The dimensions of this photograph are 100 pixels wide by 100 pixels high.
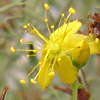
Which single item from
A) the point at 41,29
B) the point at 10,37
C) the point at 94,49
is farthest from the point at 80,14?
the point at 94,49

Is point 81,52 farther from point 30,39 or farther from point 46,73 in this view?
point 30,39

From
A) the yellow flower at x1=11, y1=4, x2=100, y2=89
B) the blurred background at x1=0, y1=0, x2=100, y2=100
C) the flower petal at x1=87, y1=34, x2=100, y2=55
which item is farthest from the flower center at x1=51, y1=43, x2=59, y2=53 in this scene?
the blurred background at x1=0, y1=0, x2=100, y2=100

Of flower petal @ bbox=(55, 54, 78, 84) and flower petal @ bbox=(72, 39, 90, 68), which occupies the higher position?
flower petal @ bbox=(72, 39, 90, 68)

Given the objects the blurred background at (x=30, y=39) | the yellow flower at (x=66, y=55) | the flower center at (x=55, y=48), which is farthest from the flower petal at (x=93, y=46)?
the blurred background at (x=30, y=39)

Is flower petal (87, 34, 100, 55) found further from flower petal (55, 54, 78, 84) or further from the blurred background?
the blurred background

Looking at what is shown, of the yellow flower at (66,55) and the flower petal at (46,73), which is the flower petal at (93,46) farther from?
the flower petal at (46,73)

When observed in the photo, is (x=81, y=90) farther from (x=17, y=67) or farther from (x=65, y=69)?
(x=17, y=67)

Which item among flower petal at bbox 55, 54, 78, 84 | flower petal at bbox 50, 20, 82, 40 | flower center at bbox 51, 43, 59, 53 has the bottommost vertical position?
flower petal at bbox 55, 54, 78, 84

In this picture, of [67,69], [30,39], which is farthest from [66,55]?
[30,39]

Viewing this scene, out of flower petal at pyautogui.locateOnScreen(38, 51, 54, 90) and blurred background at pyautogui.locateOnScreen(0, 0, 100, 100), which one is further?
blurred background at pyautogui.locateOnScreen(0, 0, 100, 100)
